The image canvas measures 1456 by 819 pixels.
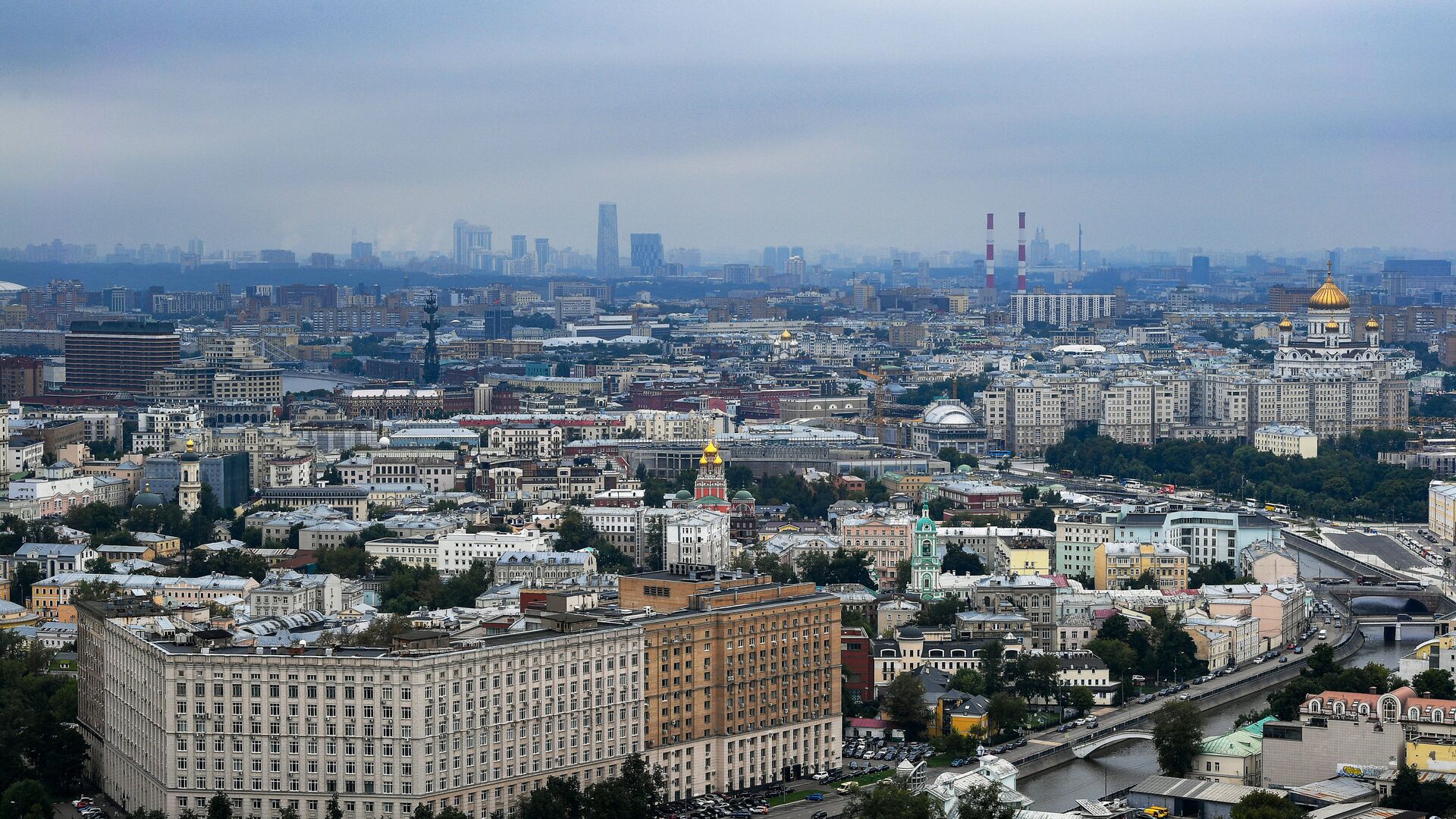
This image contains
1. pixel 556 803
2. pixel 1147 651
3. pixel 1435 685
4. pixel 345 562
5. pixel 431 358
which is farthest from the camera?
pixel 431 358

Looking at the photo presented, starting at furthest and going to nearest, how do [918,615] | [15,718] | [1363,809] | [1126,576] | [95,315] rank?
1. [95,315]
2. [1126,576]
3. [918,615]
4. [15,718]
5. [1363,809]

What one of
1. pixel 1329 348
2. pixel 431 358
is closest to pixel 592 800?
pixel 1329 348

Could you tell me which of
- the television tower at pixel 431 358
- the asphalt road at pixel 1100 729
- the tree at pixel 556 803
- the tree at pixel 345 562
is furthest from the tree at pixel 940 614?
the television tower at pixel 431 358

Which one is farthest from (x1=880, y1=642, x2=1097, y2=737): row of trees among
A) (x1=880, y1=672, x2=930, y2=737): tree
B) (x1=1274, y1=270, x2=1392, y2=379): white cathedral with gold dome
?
(x1=1274, y1=270, x2=1392, y2=379): white cathedral with gold dome

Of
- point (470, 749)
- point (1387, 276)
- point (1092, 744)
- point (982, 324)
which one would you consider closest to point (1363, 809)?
point (1092, 744)

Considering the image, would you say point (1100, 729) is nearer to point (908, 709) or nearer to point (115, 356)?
point (908, 709)

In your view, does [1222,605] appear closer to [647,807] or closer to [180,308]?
[647,807]

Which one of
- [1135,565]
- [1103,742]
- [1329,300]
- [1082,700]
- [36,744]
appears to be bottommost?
[1103,742]
